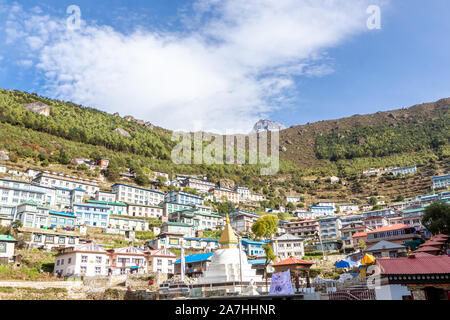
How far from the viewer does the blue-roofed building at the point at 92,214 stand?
63.8 metres

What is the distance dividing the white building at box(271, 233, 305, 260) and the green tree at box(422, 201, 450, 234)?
20.6 m

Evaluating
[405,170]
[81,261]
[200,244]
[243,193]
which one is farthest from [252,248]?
[405,170]

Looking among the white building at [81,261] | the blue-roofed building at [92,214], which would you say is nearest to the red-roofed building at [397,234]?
the white building at [81,261]

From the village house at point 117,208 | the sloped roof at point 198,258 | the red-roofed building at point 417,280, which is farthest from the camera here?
the village house at point 117,208

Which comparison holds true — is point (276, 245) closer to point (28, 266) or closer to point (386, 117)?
point (28, 266)

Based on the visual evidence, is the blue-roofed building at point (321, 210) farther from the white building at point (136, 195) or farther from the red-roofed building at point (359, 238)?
the white building at point (136, 195)

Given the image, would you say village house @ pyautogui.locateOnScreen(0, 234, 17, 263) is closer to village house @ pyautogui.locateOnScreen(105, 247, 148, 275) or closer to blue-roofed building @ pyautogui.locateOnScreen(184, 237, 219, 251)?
village house @ pyautogui.locateOnScreen(105, 247, 148, 275)

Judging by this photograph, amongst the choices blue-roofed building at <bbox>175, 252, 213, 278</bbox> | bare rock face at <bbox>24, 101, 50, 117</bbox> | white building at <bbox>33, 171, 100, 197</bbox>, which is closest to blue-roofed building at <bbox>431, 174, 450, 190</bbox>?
blue-roofed building at <bbox>175, 252, 213, 278</bbox>

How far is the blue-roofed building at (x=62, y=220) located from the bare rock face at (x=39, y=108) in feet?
241

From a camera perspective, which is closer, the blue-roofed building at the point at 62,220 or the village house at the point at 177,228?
the blue-roofed building at the point at 62,220

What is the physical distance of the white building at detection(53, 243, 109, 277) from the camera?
41.0 metres

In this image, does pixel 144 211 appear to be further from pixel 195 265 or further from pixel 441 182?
pixel 441 182

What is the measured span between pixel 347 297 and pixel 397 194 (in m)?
93.9

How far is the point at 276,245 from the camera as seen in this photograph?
62.4 metres
